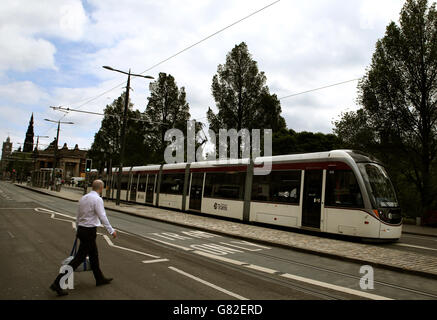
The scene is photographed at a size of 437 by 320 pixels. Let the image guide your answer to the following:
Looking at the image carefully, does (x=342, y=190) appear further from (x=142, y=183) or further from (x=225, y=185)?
(x=142, y=183)

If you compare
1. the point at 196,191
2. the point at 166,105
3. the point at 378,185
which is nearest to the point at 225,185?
the point at 196,191

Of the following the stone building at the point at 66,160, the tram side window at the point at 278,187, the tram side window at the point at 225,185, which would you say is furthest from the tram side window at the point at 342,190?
the stone building at the point at 66,160

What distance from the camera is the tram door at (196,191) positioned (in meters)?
18.6

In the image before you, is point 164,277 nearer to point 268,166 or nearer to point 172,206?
point 268,166

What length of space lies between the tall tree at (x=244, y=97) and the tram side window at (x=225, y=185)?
67.4 feet

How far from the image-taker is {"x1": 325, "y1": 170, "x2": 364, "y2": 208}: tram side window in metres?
10.8

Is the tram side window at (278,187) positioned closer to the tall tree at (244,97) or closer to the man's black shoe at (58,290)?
the man's black shoe at (58,290)

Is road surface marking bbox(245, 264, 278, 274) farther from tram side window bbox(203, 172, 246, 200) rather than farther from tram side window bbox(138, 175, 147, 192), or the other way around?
tram side window bbox(138, 175, 147, 192)

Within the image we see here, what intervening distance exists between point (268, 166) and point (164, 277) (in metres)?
9.34

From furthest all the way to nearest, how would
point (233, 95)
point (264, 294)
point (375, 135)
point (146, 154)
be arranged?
point (146, 154) < point (233, 95) < point (375, 135) < point (264, 294)

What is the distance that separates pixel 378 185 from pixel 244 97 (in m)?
28.0

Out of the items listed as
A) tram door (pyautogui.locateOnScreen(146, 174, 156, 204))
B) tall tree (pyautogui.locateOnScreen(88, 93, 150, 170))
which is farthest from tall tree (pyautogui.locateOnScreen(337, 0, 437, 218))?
tall tree (pyautogui.locateOnScreen(88, 93, 150, 170))
